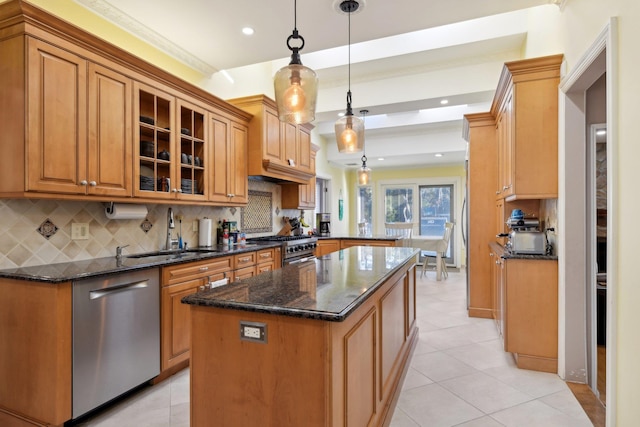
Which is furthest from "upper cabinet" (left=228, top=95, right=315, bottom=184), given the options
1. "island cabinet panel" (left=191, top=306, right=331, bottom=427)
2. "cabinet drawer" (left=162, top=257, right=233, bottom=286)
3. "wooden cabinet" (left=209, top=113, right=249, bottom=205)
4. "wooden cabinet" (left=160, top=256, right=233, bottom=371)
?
"island cabinet panel" (left=191, top=306, right=331, bottom=427)

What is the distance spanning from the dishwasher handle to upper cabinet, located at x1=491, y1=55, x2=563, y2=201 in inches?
116

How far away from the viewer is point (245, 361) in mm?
1397

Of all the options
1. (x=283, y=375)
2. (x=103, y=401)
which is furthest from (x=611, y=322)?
(x=103, y=401)

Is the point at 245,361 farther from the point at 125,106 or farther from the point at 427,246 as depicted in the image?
the point at 427,246

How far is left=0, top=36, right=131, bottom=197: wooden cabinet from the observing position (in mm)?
2029

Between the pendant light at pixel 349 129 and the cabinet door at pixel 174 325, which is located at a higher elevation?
the pendant light at pixel 349 129

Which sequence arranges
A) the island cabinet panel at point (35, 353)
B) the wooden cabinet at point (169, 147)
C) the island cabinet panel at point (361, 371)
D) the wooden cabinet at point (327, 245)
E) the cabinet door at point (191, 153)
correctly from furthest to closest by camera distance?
1. the wooden cabinet at point (327, 245)
2. the cabinet door at point (191, 153)
3. the wooden cabinet at point (169, 147)
4. the island cabinet panel at point (35, 353)
5. the island cabinet panel at point (361, 371)

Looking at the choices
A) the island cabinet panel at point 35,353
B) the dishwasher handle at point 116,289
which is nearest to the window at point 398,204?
the dishwasher handle at point 116,289

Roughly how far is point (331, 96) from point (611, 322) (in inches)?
160

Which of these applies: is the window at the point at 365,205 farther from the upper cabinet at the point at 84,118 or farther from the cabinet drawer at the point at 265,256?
the upper cabinet at the point at 84,118

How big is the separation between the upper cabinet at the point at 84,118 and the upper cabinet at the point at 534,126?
281 cm

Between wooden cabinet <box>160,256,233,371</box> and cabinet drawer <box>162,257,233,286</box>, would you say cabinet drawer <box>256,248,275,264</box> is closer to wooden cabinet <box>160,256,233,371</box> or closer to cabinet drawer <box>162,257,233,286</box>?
cabinet drawer <box>162,257,233,286</box>

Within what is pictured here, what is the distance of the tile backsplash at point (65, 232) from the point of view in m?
2.24

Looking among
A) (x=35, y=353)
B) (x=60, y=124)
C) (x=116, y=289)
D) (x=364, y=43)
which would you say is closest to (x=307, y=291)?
(x=116, y=289)
